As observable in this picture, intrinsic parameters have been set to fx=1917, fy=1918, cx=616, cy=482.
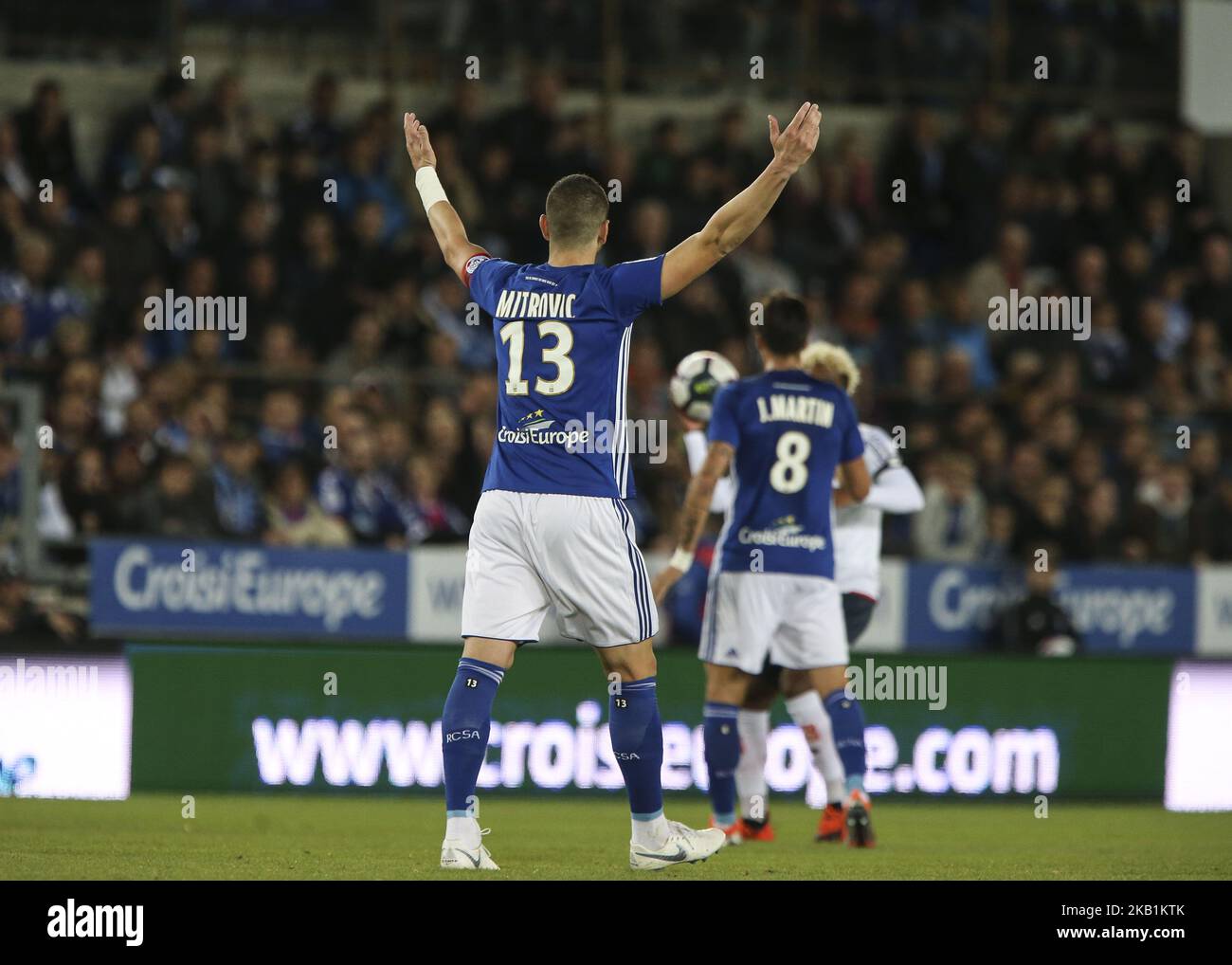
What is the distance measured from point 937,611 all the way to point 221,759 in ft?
19.6

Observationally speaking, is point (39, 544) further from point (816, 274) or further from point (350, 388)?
point (816, 274)

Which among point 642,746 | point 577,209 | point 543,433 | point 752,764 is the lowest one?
point 752,764

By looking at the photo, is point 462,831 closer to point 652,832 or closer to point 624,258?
point 652,832

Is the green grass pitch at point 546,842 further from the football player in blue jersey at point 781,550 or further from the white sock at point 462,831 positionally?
the football player in blue jersey at point 781,550

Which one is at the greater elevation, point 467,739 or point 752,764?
point 467,739

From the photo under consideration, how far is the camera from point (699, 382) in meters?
9.88

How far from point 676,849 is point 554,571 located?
3.81 feet

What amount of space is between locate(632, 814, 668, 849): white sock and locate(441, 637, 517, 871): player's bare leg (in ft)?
1.88

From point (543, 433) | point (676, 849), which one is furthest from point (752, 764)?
point (543, 433)

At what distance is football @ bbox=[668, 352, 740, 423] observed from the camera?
9.86 meters

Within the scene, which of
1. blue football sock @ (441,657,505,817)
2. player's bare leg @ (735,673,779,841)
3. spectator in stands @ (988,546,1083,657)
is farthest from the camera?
spectator in stands @ (988,546,1083,657)

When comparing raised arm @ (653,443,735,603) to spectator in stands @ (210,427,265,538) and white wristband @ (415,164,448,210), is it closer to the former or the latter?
white wristband @ (415,164,448,210)

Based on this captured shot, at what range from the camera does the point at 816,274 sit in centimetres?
1894

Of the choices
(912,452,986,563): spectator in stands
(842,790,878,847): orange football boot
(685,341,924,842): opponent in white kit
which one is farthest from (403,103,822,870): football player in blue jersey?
(912,452,986,563): spectator in stands
